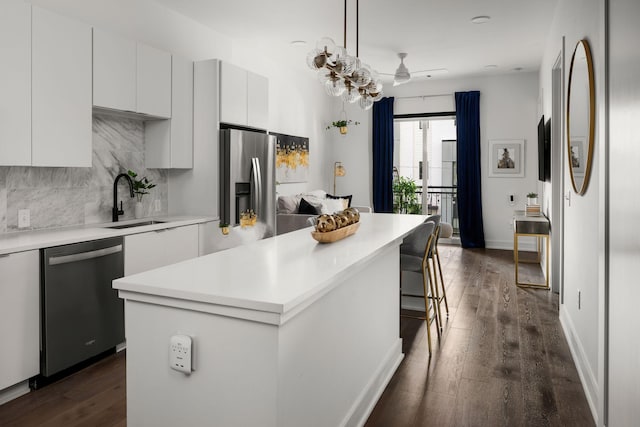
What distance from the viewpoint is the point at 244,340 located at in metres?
1.52

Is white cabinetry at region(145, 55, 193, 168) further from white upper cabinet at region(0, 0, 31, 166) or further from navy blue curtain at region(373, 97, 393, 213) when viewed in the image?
navy blue curtain at region(373, 97, 393, 213)

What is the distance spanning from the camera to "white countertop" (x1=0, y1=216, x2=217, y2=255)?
2.62m

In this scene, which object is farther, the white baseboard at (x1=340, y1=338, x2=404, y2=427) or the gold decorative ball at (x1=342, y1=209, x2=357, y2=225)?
the gold decorative ball at (x1=342, y1=209, x2=357, y2=225)

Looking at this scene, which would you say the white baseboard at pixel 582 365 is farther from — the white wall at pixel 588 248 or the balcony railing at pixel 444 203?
the balcony railing at pixel 444 203

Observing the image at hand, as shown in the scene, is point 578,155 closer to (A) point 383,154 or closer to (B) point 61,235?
(B) point 61,235

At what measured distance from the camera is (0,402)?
2564mm

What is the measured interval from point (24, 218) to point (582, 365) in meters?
3.74

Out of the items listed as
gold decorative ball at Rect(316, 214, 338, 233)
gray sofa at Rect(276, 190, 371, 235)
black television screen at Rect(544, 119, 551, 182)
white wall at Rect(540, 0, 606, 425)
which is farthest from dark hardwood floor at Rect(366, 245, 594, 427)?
gray sofa at Rect(276, 190, 371, 235)

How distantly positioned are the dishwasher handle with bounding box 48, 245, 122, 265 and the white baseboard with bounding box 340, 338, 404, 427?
1.86m

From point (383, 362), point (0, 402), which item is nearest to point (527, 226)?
point (383, 362)

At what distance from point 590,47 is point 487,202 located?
17.8 feet

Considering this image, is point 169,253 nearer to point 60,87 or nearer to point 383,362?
point 60,87

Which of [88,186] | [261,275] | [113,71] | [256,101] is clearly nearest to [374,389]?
[261,275]

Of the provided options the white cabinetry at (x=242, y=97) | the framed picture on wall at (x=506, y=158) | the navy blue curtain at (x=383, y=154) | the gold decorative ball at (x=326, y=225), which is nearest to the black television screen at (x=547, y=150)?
the framed picture on wall at (x=506, y=158)
